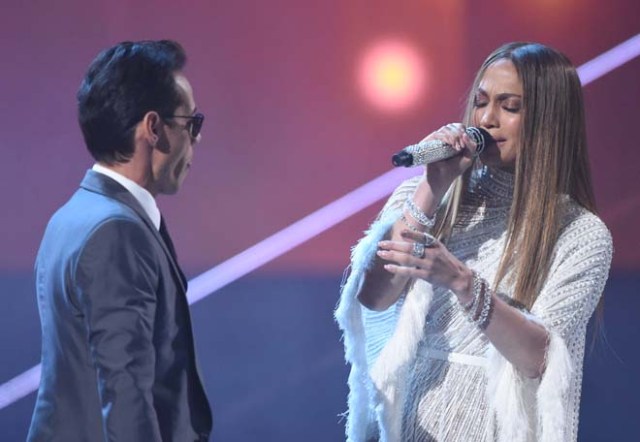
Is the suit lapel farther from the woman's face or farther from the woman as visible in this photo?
the woman's face

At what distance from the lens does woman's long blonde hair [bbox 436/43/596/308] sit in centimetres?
157

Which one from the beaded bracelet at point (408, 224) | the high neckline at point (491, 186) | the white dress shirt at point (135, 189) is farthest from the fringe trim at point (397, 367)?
the white dress shirt at point (135, 189)

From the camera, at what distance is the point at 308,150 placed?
2.52 m

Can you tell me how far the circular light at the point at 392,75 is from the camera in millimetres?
2527

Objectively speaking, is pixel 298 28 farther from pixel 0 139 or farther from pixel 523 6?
pixel 0 139

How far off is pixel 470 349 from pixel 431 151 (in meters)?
0.36

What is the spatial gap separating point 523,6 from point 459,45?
0.21m

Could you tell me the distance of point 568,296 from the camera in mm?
1531

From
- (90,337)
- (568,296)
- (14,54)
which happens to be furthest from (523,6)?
(90,337)

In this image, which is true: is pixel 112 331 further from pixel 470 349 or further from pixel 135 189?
pixel 470 349

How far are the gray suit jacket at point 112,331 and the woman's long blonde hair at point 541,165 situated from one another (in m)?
0.61

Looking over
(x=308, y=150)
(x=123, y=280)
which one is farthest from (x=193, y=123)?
(x=308, y=150)

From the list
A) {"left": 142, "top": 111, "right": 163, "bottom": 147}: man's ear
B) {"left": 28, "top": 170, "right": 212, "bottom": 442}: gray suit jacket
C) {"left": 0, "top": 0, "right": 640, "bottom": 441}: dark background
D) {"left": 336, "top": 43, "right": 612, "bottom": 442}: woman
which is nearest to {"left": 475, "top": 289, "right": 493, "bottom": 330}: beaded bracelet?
{"left": 336, "top": 43, "right": 612, "bottom": 442}: woman

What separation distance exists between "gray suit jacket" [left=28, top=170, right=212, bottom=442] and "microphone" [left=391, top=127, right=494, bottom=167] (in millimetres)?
423
